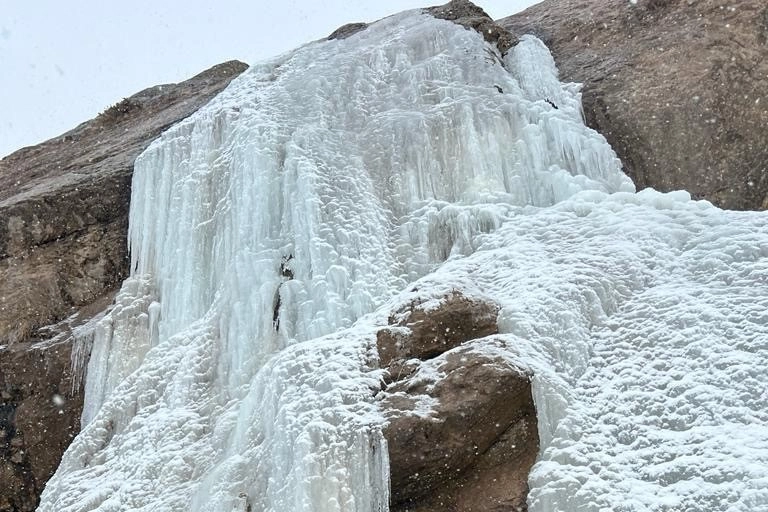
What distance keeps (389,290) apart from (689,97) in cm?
420

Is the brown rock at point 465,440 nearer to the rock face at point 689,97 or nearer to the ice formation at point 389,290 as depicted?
the ice formation at point 389,290

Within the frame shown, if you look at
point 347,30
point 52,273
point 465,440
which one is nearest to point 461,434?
point 465,440

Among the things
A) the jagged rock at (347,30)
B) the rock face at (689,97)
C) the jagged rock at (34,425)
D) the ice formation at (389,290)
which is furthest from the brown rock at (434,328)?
the jagged rock at (347,30)

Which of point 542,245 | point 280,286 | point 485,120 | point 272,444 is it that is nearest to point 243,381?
point 280,286

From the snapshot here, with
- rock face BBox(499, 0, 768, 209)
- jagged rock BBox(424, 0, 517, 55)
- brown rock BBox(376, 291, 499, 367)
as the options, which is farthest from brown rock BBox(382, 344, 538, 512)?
jagged rock BBox(424, 0, 517, 55)

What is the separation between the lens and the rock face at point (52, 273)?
849 centimetres

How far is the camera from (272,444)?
5.51m

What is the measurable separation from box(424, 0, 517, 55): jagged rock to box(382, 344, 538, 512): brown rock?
5.65 meters

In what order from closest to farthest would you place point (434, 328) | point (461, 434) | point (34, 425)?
point (461, 434) < point (434, 328) < point (34, 425)

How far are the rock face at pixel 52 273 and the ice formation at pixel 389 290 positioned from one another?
2.23ft

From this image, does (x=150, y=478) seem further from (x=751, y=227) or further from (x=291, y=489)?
(x=751, y=227)

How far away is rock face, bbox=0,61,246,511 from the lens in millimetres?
8492

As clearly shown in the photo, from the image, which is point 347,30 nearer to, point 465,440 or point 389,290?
point 389,290

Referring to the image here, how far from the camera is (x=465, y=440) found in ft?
17.5
